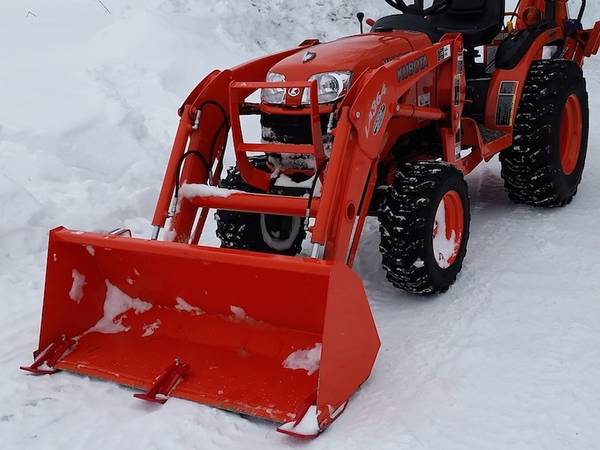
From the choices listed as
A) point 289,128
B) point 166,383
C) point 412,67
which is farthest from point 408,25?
point 166,383

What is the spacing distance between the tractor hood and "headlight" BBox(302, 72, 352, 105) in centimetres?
4

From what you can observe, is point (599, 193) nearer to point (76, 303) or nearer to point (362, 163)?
point (362, 163)

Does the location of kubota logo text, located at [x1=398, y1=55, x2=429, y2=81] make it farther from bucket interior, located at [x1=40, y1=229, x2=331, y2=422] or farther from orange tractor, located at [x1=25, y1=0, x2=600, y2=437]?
bucket interior, located at [x1=40, y1=229, x2=331, y2=422]

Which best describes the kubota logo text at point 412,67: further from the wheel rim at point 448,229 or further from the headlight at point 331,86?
the wheel rim at point 448,229

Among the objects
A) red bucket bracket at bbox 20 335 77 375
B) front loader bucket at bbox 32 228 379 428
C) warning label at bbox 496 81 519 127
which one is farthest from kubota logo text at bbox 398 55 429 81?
red bucket bracket at bbox 20 335 77 375

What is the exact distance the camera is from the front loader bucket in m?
3.13

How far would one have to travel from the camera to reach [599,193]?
6012 mm

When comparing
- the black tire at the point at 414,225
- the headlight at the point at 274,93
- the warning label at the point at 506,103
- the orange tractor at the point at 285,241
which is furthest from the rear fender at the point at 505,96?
the headlight at the point at 274,93

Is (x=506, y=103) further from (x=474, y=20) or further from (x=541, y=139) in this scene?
(x=474, y=20)

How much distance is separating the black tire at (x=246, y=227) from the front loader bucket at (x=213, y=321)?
77cm

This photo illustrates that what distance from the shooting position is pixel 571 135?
19.4 feet

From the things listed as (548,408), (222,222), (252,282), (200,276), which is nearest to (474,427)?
(548,408)

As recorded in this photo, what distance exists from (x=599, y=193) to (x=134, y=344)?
13.9ft

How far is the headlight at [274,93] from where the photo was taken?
13.1 ft
